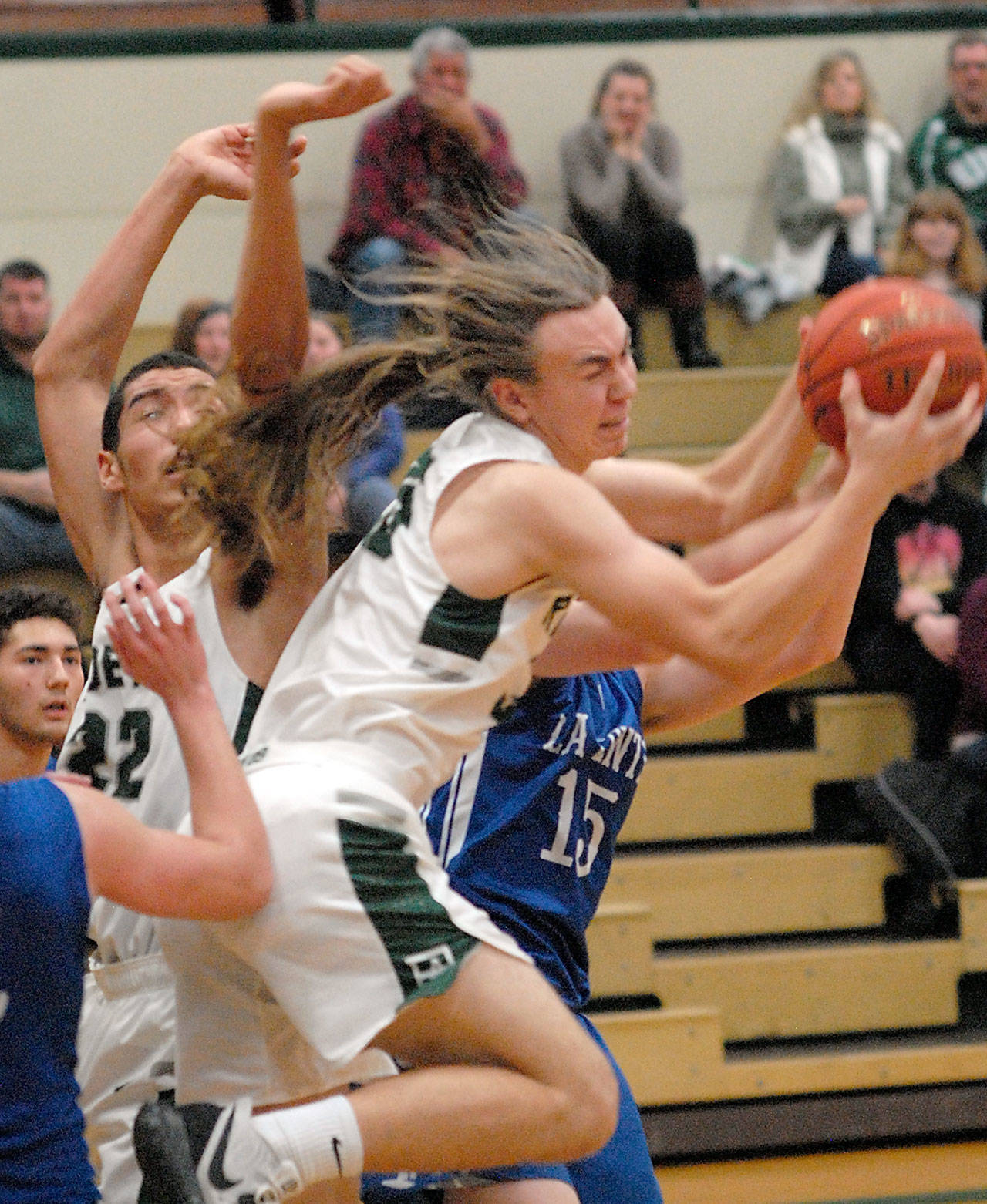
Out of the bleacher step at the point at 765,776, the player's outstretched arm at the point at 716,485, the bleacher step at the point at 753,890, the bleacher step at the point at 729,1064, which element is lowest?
the bleacher step at the point at 729,1064

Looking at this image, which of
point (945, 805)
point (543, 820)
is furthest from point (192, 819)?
point (945, 805)

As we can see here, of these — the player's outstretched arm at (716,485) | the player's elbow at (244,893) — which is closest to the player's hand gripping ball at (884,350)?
the player's outstretched arm at (716,485)

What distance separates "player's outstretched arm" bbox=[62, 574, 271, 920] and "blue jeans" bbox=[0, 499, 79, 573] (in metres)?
3.64

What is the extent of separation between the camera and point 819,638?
301cm

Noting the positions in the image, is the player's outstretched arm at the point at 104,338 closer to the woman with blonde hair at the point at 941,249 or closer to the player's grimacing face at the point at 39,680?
the player's grimacing face at the point at 39,680

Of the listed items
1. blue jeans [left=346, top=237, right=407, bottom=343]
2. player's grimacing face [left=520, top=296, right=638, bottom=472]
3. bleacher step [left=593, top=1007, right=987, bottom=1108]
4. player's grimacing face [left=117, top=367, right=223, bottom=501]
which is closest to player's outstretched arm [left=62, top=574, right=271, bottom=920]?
player's grimacing face [left=117, top=367, right=223, bottom=501]

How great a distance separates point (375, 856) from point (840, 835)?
14.3ft

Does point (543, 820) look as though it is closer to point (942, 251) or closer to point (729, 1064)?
point (729, 1064)

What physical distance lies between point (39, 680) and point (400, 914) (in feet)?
6.80

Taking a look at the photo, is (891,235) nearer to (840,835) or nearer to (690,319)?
(690,319)

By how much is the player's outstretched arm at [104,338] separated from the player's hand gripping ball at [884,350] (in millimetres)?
1027

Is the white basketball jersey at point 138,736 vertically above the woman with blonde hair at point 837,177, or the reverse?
the woman with blonde hair at point 837,177

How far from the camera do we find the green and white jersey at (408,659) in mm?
2428

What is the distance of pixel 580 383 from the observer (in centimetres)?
262
